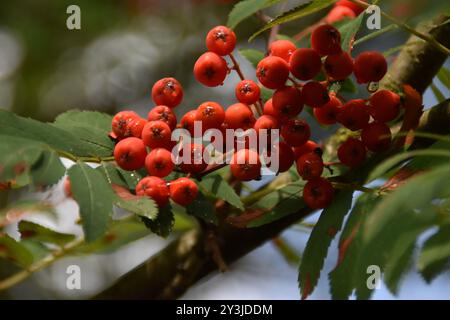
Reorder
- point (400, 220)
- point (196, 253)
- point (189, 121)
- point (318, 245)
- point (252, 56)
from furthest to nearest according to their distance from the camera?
1. point (196, 253)
2. point (252, 56)
3. point (189, 121)
4. point (318, 245)
5. point (400, 220)

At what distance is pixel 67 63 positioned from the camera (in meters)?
3.42

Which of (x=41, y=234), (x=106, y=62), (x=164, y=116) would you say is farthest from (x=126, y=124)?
(x=106, y=62)

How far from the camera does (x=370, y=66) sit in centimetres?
130

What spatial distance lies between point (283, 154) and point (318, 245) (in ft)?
0.53

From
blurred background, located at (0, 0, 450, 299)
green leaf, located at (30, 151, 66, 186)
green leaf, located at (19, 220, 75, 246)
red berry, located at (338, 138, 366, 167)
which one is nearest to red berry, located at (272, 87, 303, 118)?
red berry, located at (338, 138, 366, 167)

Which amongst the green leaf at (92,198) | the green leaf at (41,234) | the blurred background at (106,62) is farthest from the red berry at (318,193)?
the blurred background at (106,62)

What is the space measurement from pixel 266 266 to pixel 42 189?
7.81ft

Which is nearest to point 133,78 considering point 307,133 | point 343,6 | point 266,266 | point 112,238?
point 266,266

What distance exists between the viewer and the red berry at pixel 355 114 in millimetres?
1301

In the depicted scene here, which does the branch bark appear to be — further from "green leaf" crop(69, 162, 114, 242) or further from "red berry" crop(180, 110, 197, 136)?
"green leaf" crop(69, 162, 114, 242)

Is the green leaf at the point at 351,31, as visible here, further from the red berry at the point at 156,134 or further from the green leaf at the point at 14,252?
the green leaf at the point at 14,252

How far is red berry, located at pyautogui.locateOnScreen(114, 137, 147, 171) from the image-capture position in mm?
1298

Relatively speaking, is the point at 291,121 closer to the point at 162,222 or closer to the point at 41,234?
the point at 162,222

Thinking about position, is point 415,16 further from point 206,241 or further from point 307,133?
point 206,241
